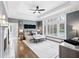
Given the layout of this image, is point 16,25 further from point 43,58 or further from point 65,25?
point 43,58

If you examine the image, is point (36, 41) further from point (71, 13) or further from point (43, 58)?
point (43, 58)

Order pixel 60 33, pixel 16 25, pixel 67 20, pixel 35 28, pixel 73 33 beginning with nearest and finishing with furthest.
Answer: pixel 73 33, pixel 67 20, pixel 60 33, pixel 16 25, pixel 35 28

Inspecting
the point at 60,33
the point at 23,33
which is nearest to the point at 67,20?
the point at 60,33

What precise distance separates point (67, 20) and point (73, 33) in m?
1.36

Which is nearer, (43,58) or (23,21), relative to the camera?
(43,58)

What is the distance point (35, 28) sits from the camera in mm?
14945

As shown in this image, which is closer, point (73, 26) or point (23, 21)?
point (73, 26)

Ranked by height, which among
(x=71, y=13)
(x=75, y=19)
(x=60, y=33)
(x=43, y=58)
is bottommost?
(x=43, y=58)

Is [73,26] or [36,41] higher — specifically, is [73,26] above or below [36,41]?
above

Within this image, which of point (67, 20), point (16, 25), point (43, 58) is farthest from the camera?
point (16, 25)

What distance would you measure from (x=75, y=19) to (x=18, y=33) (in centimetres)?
824

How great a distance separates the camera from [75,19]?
720 centimetres

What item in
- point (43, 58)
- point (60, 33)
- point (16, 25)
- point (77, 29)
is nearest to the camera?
point (43, 58)

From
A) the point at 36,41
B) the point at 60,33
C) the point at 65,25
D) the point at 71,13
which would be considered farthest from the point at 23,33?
the point at 71,13
